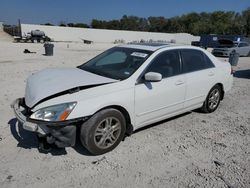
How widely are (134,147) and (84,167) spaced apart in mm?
903

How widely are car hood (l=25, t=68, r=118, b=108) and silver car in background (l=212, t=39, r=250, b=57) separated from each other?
1804 centimetres

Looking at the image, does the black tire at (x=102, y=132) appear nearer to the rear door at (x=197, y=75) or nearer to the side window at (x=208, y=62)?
the rear door at (x=197, y=75)

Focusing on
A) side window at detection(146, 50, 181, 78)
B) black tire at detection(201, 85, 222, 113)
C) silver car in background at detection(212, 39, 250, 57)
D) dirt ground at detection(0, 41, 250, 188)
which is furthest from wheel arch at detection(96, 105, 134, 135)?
silver car in background at detection(212, 39, 250, 57)

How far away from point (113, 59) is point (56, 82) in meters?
1.31

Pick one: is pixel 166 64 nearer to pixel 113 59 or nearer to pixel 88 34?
pixel 113 59

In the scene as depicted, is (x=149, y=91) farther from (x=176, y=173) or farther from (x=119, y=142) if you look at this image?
(x=176, y=173)

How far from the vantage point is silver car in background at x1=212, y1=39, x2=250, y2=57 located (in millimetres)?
19938

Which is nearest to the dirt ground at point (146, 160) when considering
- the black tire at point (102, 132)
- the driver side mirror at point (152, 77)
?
the black tire at point (102, 132)

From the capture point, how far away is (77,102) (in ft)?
10.9

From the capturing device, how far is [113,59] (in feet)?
15.4

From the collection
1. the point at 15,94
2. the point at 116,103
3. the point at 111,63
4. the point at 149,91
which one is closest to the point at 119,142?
the point at 116,103

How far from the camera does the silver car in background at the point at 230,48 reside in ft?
65.4

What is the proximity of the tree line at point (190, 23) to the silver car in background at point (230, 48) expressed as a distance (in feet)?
151

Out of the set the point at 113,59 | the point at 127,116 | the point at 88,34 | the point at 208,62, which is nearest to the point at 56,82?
the point at 127,116
